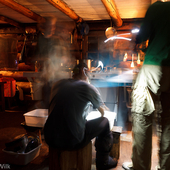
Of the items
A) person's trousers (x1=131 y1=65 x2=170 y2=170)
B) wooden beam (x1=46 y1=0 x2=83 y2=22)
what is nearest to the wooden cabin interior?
wooden beam (x1=46 y1=0 x2=83 y2=22)

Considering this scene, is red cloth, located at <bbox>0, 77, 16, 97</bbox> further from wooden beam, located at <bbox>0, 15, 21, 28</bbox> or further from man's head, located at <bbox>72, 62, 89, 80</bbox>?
man's head, located at <bbox>72, 62, 89, 80</bbox>

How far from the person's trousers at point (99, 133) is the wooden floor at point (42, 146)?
515mm

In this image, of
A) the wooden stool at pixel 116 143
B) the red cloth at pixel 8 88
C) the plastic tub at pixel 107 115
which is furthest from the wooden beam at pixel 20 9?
the wooden stool at pixel 116 143

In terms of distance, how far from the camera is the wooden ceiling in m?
5.02

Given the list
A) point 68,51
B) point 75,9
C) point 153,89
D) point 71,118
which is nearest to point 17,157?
point 71,118

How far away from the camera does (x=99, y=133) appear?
245 cm

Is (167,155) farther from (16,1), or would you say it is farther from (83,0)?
(16,1)

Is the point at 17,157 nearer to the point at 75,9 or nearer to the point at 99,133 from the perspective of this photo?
the point at 99,133

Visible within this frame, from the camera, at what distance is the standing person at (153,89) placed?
2133mm

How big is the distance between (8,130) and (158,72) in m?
4.18

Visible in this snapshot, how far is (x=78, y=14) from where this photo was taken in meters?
6.45

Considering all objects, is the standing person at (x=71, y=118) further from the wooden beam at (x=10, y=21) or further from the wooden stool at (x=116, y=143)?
the wooden beam at (x=10, y=21)

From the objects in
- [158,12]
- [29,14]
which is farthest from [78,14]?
[158,12]

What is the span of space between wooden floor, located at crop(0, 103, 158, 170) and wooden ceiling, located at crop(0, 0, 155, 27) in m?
3.64
